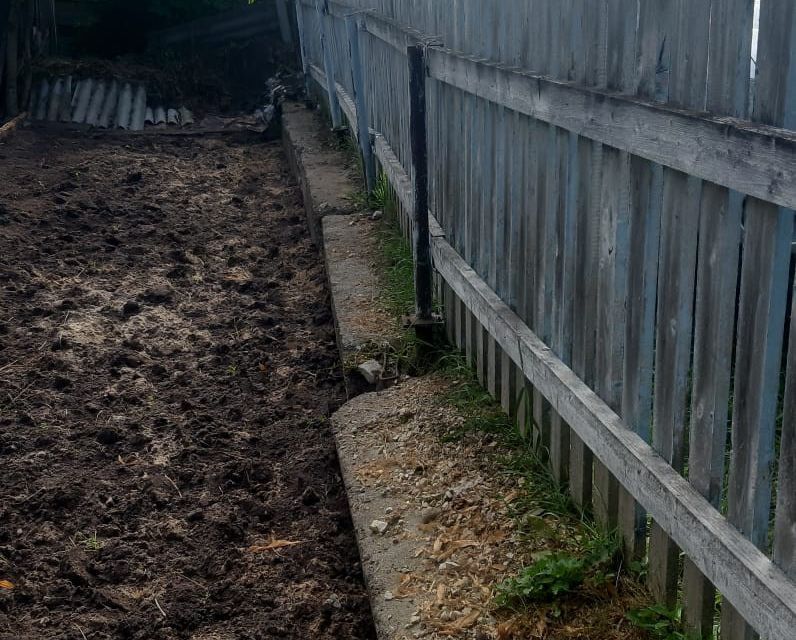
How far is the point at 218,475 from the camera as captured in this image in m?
4.32

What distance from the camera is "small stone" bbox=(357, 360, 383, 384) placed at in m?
4.69

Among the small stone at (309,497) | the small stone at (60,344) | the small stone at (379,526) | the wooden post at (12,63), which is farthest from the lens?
the wooden post at (12,63)

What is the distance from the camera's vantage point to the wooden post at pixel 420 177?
15.2 ft

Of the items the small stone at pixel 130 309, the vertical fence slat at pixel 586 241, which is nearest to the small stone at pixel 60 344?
the small stone at pixel 130 309

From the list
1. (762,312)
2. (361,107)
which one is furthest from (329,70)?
(762,312)

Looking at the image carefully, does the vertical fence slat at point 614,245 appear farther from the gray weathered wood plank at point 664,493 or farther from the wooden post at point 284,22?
the wooden post at point 284,22

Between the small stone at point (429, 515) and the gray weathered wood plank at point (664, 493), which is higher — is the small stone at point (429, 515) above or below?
below

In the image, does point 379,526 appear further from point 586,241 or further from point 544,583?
point 586,241

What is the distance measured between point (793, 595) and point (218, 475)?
2824mm

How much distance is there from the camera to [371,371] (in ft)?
15.4

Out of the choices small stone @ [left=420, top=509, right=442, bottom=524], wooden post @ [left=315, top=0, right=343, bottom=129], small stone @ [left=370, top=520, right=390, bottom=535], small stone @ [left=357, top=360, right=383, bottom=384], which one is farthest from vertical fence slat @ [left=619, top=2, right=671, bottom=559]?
wooden post @ [left=315, top=0, right=343, bottom=129]

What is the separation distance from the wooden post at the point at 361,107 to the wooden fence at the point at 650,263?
3272mm

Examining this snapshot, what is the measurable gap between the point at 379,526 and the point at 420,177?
1912 mm

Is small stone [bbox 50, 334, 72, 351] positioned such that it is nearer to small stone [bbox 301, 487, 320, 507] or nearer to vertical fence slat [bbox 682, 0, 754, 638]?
small stone [bbox 301, 487, 320, 507]
